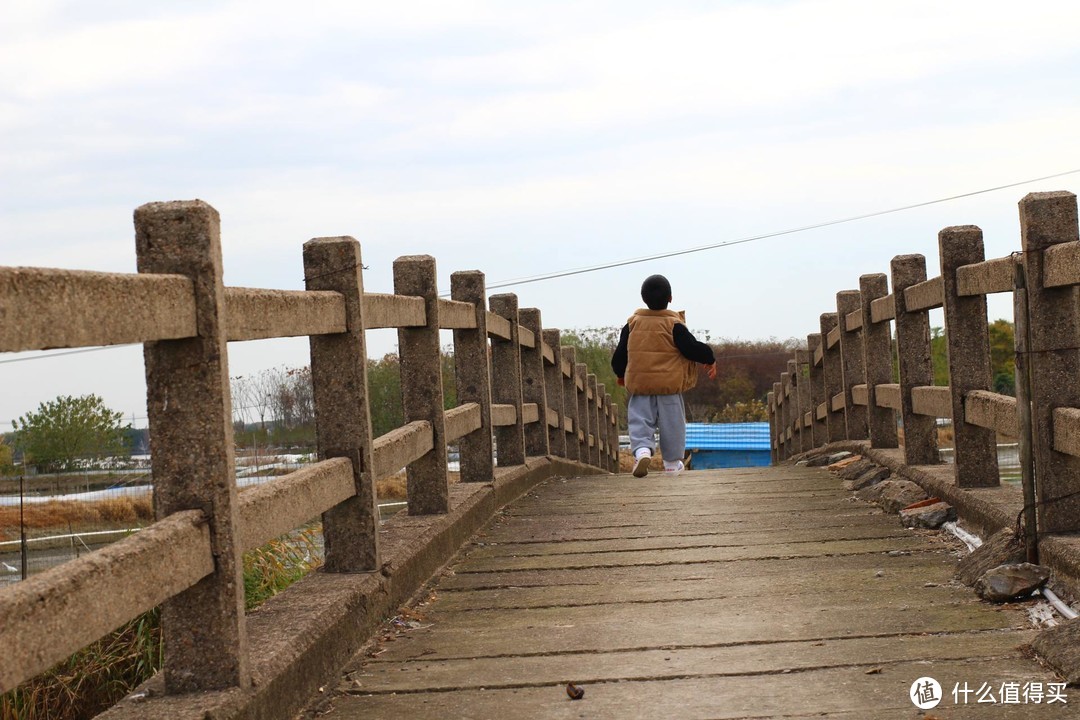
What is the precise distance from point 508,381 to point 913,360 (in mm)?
2613

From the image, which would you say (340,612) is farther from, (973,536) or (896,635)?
Answer: (973,536)

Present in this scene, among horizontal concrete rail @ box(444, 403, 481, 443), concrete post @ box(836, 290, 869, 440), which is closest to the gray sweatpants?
concrete post @ box(836, 290, 869, 440)

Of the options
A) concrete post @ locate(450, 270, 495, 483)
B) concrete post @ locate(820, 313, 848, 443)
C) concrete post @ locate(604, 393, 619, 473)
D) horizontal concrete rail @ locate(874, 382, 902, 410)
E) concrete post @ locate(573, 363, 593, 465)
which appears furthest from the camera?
concrete post @ locate(604, 393, 619, 473)

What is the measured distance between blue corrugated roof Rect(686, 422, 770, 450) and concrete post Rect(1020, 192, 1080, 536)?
3516 cm

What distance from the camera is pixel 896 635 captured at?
12.9 feet

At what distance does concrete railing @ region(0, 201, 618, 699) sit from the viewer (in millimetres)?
2334

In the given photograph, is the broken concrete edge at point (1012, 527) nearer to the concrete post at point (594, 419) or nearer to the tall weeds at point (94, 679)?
the tall weeds at point (94, 679)

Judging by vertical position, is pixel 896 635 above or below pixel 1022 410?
below

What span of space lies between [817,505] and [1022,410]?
2438 millimetres

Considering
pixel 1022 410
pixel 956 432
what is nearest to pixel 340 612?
pixel 1022 410

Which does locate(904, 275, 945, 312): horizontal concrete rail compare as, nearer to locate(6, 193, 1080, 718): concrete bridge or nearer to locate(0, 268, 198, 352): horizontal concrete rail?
locate(6, 193, 1080, 718): concrete bridge

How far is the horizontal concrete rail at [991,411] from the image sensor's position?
4.98m

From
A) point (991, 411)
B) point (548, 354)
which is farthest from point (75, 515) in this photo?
point (991, 411)

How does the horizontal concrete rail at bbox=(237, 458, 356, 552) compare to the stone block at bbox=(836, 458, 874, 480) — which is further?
the stone block at bbox=(836, 458, 874, 480)
